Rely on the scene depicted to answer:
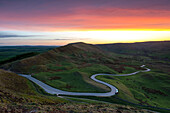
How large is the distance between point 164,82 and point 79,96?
6826 centimetres

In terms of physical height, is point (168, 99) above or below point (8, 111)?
below

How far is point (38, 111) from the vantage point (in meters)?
23.1

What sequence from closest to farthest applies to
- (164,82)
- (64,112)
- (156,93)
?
(64,112)
(156,93)
(164,82)

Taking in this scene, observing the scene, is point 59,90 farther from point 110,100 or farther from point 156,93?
point 156,93

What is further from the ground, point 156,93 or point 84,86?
point 84,86

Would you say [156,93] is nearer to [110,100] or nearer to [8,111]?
[110,100]

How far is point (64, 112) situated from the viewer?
2489 cm

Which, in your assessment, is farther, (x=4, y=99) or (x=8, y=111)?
(x=4, y=99)

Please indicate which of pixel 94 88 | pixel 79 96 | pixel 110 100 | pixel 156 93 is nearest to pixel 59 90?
pixel 79 96

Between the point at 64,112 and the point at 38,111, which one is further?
the point at 64,112

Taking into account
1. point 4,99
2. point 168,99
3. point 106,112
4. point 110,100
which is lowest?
point 168,99

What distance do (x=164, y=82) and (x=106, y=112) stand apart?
75.3 metres

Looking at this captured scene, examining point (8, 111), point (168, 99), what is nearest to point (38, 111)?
point (8, 111)

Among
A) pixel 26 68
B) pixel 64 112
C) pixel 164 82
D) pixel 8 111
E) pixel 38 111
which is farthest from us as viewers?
pixel 26 68
